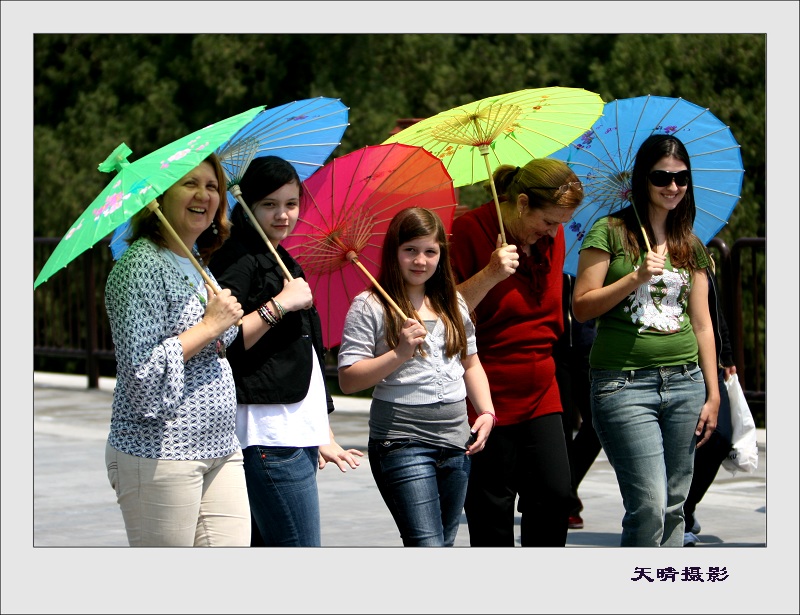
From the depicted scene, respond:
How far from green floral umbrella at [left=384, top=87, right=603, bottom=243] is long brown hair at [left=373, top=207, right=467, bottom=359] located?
60 cm

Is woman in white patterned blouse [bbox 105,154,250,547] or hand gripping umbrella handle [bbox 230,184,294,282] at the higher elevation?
hand gripping umbrella handle [bbox 230,184,294,282]

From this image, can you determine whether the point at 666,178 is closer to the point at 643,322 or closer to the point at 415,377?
the point at 643,322

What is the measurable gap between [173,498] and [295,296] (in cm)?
75

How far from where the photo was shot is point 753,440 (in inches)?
230

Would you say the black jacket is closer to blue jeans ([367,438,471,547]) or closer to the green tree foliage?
blue jeans ([367,438,471,547])

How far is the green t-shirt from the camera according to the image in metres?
4.90

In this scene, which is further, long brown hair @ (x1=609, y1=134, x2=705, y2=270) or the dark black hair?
long brown hair @ (x1=609, y1=134, x2=705, y2=270)

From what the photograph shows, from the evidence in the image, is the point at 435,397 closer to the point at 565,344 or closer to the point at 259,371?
the point at 259,371

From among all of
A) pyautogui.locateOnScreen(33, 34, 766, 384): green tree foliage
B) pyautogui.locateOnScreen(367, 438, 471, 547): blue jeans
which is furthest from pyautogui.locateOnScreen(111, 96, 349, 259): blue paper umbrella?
pyautogui.locateOnScreen(33, 34, 766, 384): green tree foliage


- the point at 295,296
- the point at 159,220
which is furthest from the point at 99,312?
the point at 159,220

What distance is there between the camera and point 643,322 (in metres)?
4.91

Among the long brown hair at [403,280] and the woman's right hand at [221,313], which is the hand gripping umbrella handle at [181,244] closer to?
the woman's right hand at [221,313]

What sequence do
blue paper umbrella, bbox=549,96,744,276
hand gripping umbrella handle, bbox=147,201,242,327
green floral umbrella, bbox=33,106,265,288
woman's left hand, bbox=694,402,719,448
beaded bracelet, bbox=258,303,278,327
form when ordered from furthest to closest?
1. blue paper umbrella, bbox=549,96,744,276
2. woman's left hand, bbox=694,402,719,448
3. beaded bracelet, bbox=258,303,278,327
4. hand gripping umbrella handle, bbox=147,201,242,327
5. green floral umbrella, bbox=33,106,265,288

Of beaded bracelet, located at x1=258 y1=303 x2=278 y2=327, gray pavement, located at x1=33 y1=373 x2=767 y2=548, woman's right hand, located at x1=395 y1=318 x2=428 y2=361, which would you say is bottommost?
gray pavement, located at x1=33 y1=373 x2=767 y2=548
